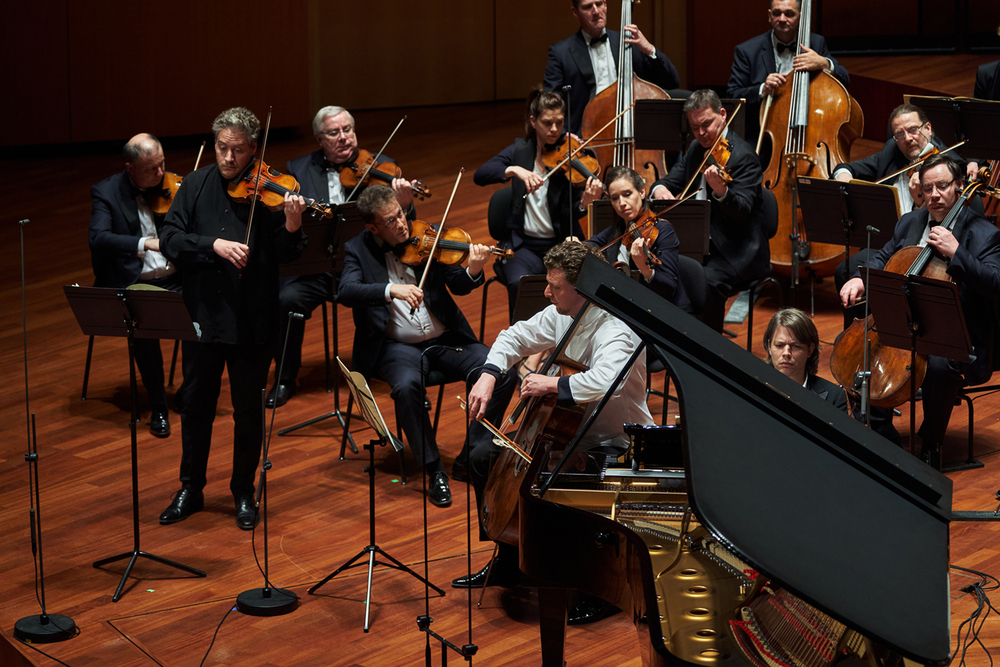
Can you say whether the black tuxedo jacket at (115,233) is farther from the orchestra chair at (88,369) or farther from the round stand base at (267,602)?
the round stand base at (267,602)

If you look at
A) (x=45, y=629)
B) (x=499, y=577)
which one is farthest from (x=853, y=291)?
(x=45, y=629)

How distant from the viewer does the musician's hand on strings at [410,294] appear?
4.18 m

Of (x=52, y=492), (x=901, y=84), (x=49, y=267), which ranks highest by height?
(x=901, y=84)

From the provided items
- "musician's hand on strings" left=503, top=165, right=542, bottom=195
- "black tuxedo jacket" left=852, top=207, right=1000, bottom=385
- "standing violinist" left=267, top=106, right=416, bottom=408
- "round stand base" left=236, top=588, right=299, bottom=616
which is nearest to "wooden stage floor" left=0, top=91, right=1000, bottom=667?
"round stand base" left=236, top=588, right=299, bottom=616

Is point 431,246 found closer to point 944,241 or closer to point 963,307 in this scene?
point 944,241

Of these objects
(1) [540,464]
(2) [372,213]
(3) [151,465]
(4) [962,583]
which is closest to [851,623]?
(1) [540,464]

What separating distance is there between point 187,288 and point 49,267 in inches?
119

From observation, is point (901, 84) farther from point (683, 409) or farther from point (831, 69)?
point (683, 409)

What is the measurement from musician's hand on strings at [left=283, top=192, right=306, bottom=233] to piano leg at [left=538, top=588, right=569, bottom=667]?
1.55 m

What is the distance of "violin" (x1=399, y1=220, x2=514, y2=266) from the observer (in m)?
4.42

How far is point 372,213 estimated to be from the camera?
4.33m

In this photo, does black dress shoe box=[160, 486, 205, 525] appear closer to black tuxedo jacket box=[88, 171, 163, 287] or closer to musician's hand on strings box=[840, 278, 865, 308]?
black tuxedo jacket box=[88, 171, 163, 287]

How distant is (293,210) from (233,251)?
0.24 m

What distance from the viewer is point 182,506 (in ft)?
13.4
